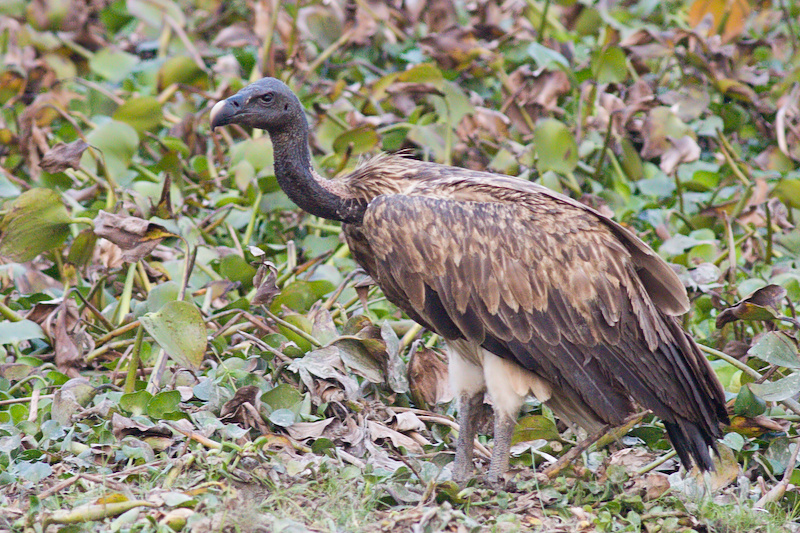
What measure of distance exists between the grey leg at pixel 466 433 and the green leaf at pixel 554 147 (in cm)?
241

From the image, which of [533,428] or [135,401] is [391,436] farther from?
[135,401]

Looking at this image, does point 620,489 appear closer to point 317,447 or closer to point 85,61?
point 317,447

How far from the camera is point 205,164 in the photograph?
7332 millimetres

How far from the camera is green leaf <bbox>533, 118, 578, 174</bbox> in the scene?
677 cm

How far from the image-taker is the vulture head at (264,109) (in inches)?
180

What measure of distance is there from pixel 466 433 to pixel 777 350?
1.44 meters

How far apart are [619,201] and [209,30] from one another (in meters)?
4.54

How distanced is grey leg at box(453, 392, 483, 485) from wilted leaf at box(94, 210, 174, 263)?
5.11 ft

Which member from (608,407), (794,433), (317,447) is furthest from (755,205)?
(317,447)

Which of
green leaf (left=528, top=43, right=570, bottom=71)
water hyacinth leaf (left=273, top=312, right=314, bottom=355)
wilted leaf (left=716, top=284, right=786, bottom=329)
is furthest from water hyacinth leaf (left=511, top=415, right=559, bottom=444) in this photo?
green leaf (left=528, top=43, right=570, bottom=71)

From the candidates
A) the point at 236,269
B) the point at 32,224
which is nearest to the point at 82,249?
the point at 32,224

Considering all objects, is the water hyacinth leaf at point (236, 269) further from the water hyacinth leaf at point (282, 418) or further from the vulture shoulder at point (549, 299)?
the vulture shoulder at point (549, 299)

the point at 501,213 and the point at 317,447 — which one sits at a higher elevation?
the point at 501,213

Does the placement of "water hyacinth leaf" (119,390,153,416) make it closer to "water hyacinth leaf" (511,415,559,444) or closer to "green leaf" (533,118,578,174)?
"water hyacinth leaf" (511,415,559,444)
